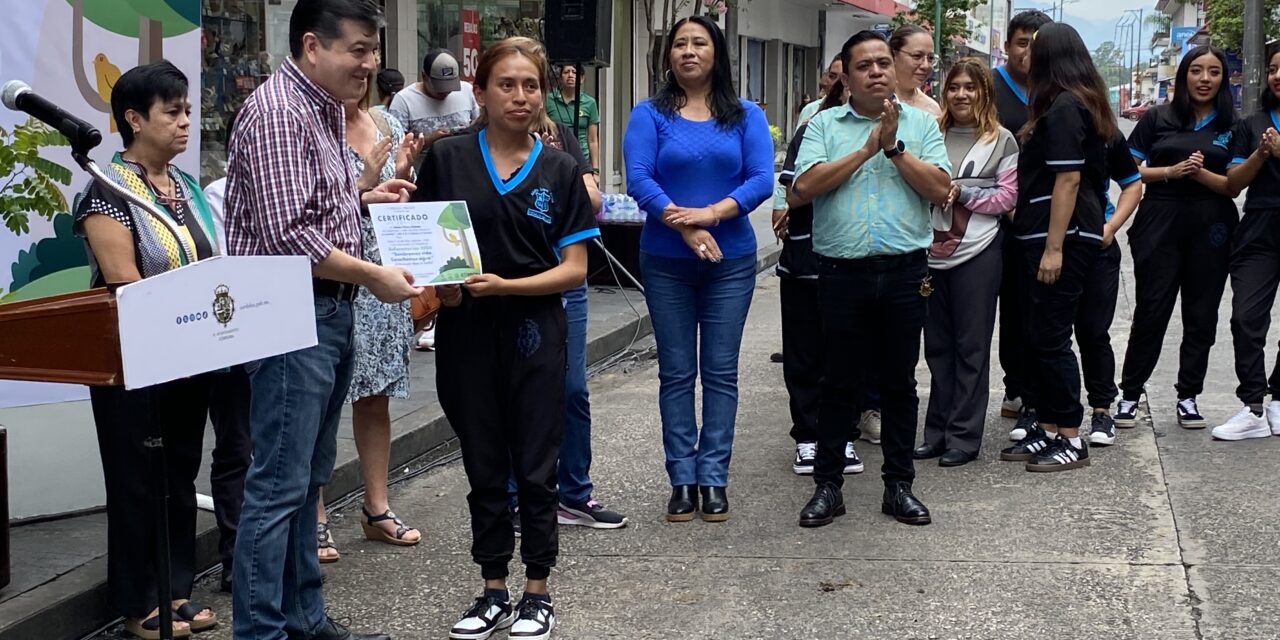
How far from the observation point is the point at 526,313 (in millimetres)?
4289

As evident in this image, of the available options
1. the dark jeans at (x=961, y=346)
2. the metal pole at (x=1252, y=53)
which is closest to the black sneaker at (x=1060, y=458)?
the dark jeans at (x=961, y=346)

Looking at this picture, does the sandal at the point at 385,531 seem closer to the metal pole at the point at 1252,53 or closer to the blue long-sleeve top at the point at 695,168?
the blue long-sleeve top at the point at 695,168

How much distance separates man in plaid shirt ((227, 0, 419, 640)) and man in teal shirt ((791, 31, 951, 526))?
2164 millimetres

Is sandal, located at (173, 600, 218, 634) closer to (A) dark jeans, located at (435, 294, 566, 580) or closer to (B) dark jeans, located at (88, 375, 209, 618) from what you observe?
(B) dark jeans, located at (88, 375, 209, 618)

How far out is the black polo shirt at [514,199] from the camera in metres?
4.27

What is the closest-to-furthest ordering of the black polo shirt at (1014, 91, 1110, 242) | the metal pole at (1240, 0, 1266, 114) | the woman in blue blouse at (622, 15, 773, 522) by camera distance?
the woman in blue blouse at (622, 15, 773, 522)
the black polo shirt at (1014, 91, 1110, 242)
the metal pole at (1240, 0, 1266, 114)

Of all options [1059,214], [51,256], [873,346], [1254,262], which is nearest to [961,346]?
[1059,214]

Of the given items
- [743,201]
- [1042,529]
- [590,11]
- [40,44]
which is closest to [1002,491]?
[1042,529]

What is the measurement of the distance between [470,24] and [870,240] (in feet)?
43.2

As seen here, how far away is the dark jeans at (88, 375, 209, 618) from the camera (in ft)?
14.4

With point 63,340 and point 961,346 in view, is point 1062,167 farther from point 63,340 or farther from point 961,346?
point 63,340

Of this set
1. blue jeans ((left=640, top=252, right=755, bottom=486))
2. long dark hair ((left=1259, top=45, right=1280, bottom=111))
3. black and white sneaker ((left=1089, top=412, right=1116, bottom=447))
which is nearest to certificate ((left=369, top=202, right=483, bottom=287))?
blue jeans ((left=640, top=252, right=755, bottom=486))

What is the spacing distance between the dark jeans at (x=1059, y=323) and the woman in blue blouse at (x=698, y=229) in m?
1.53

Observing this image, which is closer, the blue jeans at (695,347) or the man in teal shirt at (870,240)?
the man in teal shirt at (870,240)
